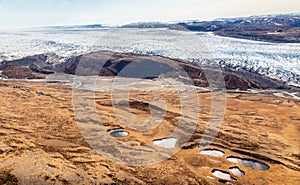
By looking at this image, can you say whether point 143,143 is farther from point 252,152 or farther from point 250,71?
point 250,71

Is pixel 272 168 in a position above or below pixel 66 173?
below

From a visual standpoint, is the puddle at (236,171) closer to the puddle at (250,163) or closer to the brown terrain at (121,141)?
the brown terrain at (121,141)

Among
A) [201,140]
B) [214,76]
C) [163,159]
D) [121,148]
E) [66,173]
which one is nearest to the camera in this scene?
[66,173]

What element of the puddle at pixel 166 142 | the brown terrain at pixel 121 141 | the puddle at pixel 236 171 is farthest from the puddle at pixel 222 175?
the puddle at pixel 166 142

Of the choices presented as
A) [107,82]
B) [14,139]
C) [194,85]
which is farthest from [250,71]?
[14,139]

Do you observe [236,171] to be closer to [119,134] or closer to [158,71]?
[119,134]

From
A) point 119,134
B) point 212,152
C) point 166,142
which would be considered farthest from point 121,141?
point 212,152
